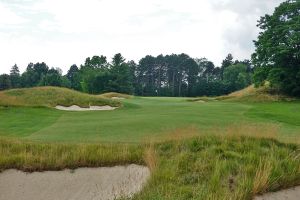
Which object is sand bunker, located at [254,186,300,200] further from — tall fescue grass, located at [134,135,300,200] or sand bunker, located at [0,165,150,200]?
sand bunker, located at [0,165,150,200]

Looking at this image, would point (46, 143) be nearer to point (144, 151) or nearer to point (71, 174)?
point (71, 174)

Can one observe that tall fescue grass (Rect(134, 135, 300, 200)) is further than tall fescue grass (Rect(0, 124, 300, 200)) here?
No

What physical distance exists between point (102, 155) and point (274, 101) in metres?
33.7

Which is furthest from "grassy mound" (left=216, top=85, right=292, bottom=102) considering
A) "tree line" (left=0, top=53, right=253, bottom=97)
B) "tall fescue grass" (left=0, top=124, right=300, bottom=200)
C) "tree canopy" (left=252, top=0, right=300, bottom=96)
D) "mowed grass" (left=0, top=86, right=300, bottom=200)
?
"tree line" (left=0, top=53, right=253, bottom=97)

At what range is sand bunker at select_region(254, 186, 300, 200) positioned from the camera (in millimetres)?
9656

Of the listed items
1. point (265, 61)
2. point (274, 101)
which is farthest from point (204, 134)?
point (265, 61)

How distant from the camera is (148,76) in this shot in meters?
154

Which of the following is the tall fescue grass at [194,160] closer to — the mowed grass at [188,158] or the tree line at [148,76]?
the mowed grass at [188,158]

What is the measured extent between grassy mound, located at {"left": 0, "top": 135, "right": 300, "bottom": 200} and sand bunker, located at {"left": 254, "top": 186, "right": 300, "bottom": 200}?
0.47 ft

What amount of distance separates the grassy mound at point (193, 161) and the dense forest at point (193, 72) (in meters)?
34.0

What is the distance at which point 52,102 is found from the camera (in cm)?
3434

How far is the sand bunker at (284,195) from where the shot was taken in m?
9.66

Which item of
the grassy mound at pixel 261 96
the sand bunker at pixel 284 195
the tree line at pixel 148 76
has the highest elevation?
the tree line at pixel 148 76

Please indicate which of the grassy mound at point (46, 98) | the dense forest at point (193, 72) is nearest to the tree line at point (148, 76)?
the dense forest at point (193, 72)
